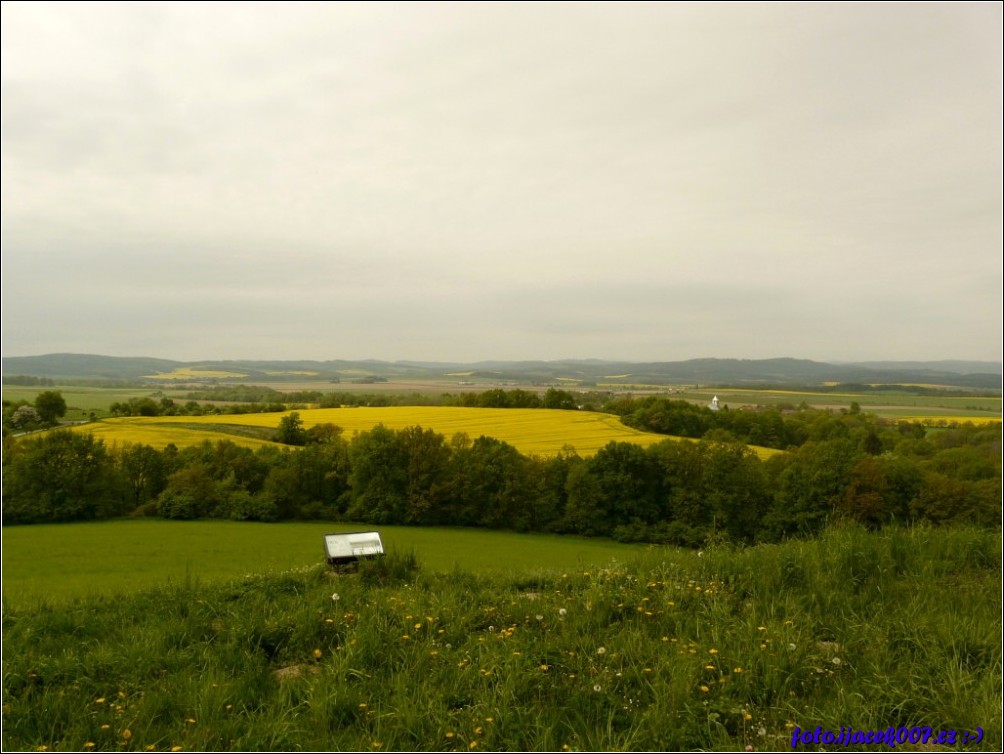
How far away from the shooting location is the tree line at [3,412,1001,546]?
103 ft

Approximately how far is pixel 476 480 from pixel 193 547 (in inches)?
618

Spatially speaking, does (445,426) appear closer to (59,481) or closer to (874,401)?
(59,481)

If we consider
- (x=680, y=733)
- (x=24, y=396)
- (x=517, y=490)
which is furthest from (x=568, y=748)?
(x=24, y=396)

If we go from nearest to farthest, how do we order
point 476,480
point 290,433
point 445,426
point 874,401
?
point 476,480
point 445,426
point 290,433
point 874,401

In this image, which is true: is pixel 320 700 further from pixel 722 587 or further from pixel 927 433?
pixel 927 433

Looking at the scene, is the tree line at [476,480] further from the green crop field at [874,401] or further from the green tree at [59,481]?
the green crop field at [874,401]

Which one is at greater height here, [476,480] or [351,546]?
[351,546]

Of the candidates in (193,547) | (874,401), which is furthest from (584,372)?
(193,547)

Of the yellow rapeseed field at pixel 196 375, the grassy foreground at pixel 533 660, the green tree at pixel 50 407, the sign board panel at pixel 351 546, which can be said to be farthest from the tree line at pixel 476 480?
the yellow rapeseed field at pixel 196 375

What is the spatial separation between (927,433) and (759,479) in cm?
1614

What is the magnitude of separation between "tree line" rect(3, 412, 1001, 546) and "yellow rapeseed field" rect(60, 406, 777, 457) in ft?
9.21

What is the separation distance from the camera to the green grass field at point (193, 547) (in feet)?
58.9

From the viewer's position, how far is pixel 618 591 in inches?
181

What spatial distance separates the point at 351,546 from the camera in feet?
19.1
